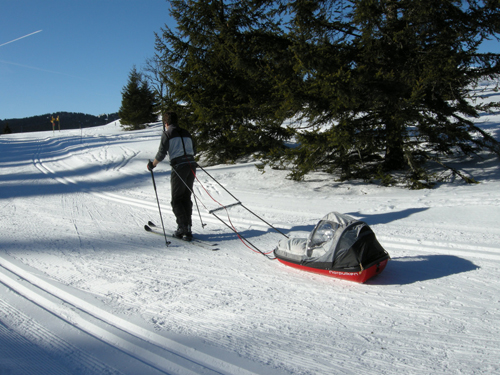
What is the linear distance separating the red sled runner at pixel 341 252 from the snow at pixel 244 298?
0.63 ft

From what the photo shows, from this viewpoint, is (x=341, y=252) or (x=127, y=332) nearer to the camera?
(x=127, y=332)

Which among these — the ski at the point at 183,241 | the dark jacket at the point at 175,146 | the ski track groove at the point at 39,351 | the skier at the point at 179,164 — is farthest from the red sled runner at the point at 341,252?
the dark jacket at the point at 175,146

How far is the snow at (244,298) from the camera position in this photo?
2438 millimetres

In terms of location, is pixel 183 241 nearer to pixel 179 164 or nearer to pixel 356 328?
pixel 179 164

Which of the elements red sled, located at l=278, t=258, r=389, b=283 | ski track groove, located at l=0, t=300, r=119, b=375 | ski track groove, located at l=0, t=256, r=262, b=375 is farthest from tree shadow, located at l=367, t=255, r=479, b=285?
ski track groove, located at l=0, t=300, r=119, b=375

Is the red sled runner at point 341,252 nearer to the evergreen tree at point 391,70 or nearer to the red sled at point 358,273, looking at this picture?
the red sled at point 358,273

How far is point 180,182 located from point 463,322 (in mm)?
4079

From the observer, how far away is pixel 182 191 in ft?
17.3

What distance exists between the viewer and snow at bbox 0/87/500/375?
244 centimetres

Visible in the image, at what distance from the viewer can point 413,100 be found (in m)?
6.93

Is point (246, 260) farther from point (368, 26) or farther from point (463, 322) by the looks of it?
point (368, 26)

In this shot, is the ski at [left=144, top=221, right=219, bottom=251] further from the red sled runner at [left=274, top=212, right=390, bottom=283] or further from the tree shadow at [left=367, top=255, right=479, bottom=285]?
the tree shadow at [left=367, top=255, right=479, bottom=285]

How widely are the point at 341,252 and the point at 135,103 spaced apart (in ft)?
116

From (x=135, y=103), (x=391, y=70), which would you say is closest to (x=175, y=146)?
(x=391, y=70)
